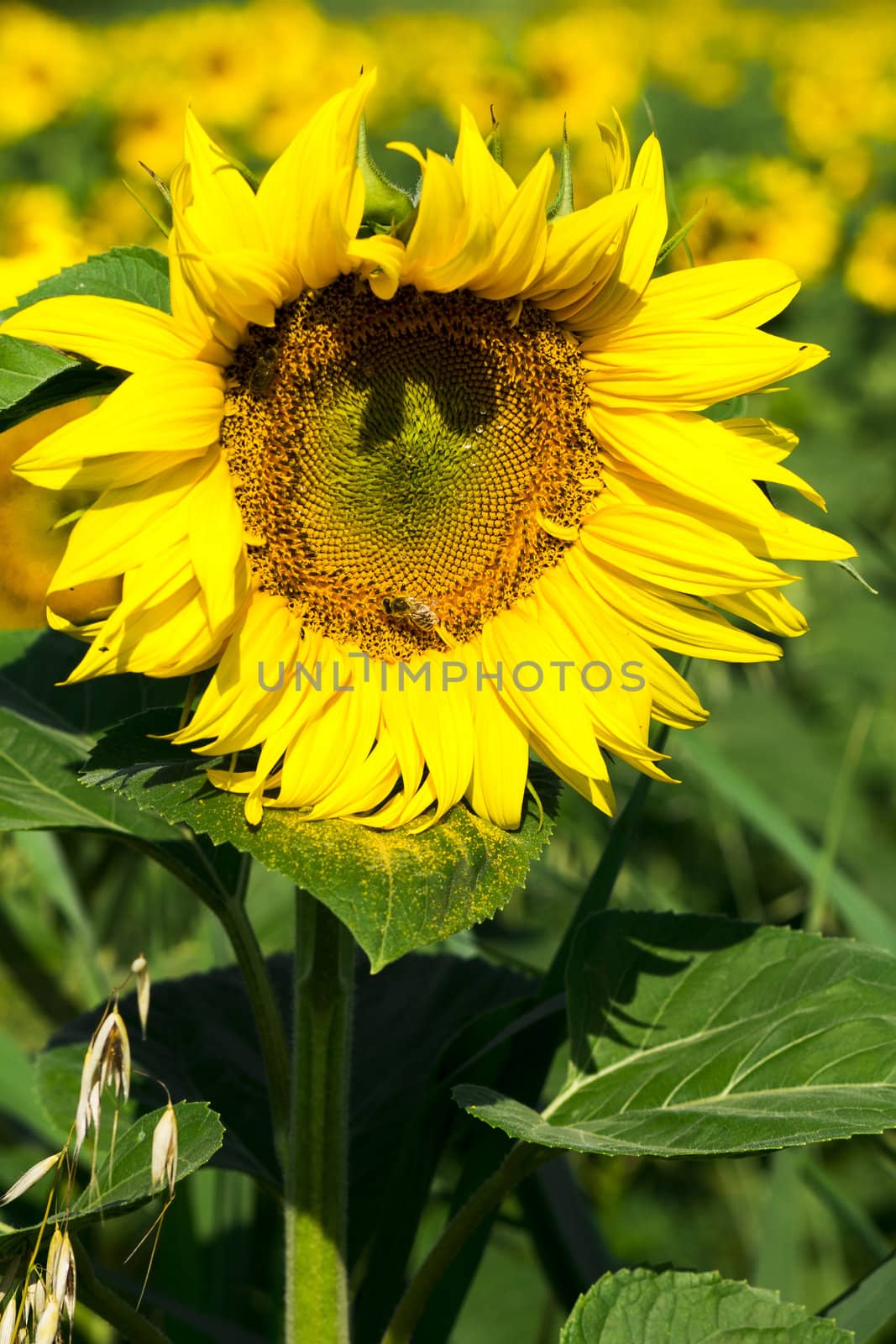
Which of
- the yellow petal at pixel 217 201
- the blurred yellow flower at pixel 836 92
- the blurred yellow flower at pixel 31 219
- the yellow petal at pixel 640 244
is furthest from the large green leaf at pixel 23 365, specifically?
the blurred yellow flower at pixel 836 92

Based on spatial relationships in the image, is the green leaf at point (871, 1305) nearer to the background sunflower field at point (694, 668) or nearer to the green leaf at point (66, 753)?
the background sunflower field at point (694, 668)

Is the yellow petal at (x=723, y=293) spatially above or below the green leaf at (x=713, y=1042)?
above

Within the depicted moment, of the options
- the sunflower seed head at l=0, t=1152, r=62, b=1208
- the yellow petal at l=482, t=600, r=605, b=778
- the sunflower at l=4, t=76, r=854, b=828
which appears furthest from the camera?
the yellow petal at l=482, t=600, r=605, b=778

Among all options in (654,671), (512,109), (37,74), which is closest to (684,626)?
(654,671)

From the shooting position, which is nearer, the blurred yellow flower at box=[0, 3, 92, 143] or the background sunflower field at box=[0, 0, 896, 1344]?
the background sunflower field at box=[0, 0, 896, 1344]

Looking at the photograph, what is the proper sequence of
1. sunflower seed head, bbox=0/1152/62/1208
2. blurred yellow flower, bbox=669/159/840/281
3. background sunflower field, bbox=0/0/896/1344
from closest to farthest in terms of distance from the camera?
1. sunflower seed head, bbox=0/1152/62/1208
2. background sunflower field, bbox=0/0/896/1344
3. blurred yellow flower, bbox=669/159/840/281

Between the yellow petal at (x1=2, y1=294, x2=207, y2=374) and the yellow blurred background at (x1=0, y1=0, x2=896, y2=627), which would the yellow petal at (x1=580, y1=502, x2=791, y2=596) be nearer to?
the yellow petal at (x1=2, y1=294, x2=207, y2=374)

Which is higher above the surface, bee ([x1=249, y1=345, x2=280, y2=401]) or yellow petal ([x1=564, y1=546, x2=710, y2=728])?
bee ([x1=249, y1=345, x2=280, y2=401])

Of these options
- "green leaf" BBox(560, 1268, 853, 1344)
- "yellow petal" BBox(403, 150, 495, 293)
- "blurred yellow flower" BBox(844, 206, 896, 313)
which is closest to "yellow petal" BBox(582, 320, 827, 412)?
"yellow petal" BBox(403, 150, 495, 293)
